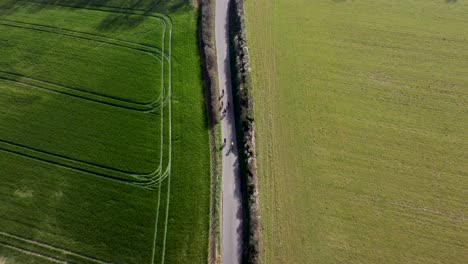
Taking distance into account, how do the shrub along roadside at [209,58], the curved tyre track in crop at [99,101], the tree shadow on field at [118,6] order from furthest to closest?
the tree shadow on field at [118,6]
the shrub along roadside at [209,58]
the curved tyre track in crop at [99,101]

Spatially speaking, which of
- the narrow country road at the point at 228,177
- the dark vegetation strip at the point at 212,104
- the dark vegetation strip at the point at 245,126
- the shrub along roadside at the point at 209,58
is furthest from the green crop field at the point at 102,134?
the dark vegetation strip at the point at 245,126

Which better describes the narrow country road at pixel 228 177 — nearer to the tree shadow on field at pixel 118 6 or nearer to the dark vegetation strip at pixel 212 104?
the dark vegetation strip at pixel 212 104

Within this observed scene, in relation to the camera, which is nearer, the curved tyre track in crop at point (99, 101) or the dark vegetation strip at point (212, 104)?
the dark vegetation strip at point (212, 104)

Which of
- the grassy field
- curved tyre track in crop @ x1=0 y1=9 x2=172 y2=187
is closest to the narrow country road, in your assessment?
the grassy field

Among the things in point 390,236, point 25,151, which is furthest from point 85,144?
point 390,236

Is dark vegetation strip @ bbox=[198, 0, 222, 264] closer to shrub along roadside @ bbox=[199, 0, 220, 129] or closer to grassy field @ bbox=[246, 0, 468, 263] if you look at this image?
shrub along roadside @ bbox=[199, 0, 220, 129]

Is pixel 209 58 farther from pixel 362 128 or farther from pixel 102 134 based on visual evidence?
pixel 362 128

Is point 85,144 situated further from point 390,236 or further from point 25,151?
point 390,236

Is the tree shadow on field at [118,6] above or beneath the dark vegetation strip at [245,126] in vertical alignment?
above
